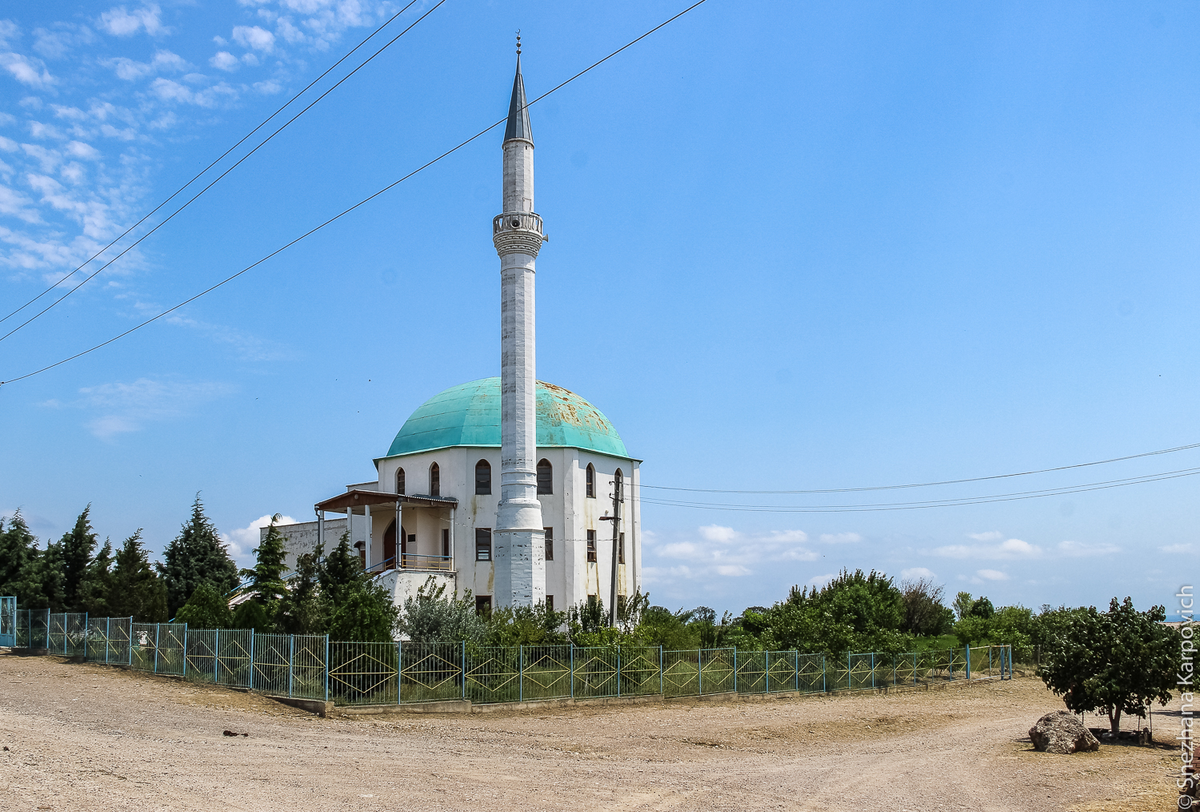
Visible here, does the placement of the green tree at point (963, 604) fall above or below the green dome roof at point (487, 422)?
below

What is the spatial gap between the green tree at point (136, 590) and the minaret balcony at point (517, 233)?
14803 millimetres

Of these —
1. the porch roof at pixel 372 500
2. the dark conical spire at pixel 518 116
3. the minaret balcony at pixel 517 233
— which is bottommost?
the porch roof at pixel 372 500

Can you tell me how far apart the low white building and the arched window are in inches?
1.4

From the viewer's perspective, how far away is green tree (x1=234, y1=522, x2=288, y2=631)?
21.2 meters

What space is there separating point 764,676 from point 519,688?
8095 millimetres

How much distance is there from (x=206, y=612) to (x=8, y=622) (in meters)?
9.33

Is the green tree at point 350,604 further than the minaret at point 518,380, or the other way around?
the minaret at point 518,380

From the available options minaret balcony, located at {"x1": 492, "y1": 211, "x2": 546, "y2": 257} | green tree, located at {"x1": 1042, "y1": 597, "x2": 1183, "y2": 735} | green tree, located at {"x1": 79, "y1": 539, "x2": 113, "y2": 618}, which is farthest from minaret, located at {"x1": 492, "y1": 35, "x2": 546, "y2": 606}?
green tree, located at {"x1": 1042, "y1": 597, "x2": 1183, "y2": 735}

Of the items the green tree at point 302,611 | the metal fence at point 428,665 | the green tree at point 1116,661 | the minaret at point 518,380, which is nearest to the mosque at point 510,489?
the minaret at point 518,380

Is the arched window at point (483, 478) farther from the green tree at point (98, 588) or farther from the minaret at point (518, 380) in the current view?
the green tree at point (98, 588)

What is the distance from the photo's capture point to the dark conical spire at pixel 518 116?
30.4 m

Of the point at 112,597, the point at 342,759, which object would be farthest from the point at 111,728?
the point at 112,597

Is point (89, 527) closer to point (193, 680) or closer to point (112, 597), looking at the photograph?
point (112, 597)

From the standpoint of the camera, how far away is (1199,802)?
1052 cm
